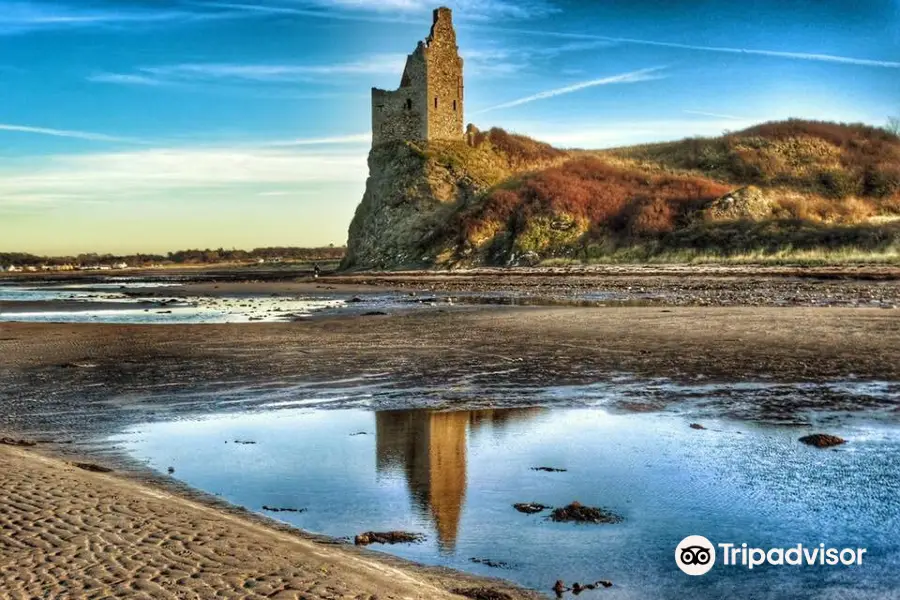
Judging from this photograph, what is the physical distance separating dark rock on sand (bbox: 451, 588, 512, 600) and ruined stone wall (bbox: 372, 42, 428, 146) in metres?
61.1

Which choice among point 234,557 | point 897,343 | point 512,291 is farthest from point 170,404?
point 512,291

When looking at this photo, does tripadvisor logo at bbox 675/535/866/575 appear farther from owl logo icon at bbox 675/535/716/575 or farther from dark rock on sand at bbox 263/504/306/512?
dark rock on sand at bbox 263/504/306/512

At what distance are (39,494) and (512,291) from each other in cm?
3002

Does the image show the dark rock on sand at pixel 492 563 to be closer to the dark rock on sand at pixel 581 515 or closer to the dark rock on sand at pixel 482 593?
the dark rock on sand at pixel 482 593

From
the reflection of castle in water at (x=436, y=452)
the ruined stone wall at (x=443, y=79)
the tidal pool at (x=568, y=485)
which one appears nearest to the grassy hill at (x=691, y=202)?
the ruined stone wall at (x=443, y=79)

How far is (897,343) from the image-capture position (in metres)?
16.3

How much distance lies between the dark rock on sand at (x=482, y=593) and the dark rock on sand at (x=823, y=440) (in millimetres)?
4974

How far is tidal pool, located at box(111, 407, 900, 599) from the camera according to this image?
5.92 m

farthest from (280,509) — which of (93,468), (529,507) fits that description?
(93,468)

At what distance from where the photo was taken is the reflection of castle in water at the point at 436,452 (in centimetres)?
730

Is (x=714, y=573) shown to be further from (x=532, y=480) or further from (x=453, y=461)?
(x=453, y=461)

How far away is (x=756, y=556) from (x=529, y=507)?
1.83 metres

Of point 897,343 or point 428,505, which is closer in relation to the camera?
point 428,505


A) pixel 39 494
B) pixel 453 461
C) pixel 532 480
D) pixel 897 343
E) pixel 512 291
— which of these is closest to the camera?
pixel 39 494
